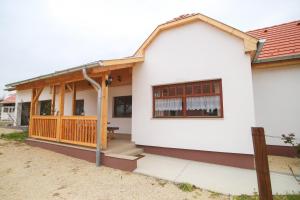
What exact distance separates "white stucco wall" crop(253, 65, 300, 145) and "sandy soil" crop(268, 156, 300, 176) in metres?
0.68

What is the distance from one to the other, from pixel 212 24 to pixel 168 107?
11.4 feet

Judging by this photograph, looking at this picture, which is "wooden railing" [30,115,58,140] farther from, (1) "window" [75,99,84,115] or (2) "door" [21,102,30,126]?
(2) "door" [21,102,30,126]

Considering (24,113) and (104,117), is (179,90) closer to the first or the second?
(104,117)

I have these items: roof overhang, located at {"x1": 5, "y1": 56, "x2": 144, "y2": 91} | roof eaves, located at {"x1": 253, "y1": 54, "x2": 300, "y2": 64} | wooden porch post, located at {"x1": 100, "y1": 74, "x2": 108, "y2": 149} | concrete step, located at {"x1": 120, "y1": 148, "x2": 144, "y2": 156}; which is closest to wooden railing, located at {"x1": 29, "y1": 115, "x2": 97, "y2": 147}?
wooden porch post, located at {"x1": 100, "y1": 74, "x2": 108, "y2": 149}

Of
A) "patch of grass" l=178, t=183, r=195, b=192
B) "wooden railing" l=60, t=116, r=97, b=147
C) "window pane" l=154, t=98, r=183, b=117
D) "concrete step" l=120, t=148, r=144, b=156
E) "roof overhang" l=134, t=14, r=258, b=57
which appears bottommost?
"patch of grass" l=178, t=183, r=195, b=192

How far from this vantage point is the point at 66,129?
22.3 feet

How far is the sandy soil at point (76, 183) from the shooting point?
138 inches

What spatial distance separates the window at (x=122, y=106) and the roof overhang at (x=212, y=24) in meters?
3.08

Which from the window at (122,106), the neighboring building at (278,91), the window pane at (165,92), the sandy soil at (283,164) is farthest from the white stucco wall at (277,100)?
the window at (122,106)

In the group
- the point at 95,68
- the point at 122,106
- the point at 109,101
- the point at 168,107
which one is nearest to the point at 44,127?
the point at 109,101

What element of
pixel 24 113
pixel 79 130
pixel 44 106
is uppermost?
pixel 44 106

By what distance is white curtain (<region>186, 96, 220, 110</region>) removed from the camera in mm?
5699

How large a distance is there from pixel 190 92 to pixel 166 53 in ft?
6.46

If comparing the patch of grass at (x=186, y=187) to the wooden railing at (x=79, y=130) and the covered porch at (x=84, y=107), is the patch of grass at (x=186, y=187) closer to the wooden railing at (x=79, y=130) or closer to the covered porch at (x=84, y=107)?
the covered porch at (x=84, y=107)
